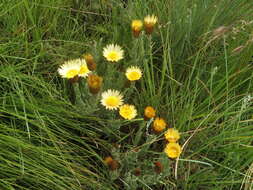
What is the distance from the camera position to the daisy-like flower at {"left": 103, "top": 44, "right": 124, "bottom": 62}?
1408 mm

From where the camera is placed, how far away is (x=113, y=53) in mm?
1456

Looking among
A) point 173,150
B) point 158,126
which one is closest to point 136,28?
point 158,126

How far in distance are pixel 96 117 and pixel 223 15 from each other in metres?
0.77

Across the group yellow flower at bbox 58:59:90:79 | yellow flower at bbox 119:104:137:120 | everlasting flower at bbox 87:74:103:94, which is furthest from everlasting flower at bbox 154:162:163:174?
yellow flower at bbox 58:59:90:79

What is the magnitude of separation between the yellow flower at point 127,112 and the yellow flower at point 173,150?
0.19 meters

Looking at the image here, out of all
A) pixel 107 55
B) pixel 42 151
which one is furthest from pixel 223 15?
pixel 42 151

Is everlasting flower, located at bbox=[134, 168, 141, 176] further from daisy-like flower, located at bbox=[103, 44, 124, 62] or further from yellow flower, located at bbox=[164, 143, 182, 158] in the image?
daisy-like flower, located at bbox=[103, 44, 124, 62]

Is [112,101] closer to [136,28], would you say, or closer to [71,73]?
[71,73]

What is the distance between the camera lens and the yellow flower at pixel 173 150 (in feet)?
3.93

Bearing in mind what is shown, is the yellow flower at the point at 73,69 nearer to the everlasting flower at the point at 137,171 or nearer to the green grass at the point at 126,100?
the green grass at the point at 126,100

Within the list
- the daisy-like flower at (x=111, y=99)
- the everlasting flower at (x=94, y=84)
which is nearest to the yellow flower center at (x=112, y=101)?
the daisy-like flower at (x=111, y=99)

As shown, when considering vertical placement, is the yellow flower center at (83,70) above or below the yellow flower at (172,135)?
above

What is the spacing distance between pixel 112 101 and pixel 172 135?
25cm

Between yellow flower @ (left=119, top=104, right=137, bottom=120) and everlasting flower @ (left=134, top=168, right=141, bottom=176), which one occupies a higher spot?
yellow flower @ (left=119, top=104, right=137, bottom=120)
